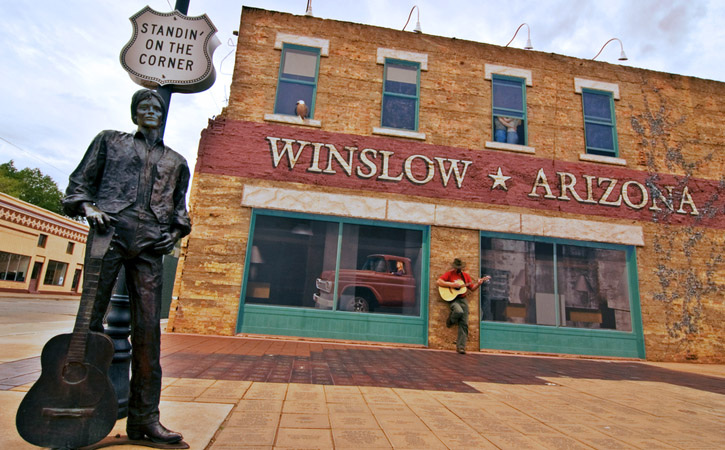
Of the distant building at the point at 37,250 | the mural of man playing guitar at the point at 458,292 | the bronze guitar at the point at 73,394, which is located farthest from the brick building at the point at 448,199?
the distant building at the point at 37,250

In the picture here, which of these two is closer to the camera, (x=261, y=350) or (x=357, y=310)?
(x=261, y=350)

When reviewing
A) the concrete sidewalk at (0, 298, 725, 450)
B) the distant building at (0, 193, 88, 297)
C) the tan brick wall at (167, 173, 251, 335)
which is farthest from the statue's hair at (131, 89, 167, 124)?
the distant building at (0, 193, 88, 297)

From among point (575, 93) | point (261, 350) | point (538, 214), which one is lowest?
point (261, 350)

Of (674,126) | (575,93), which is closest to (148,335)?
(575,93)

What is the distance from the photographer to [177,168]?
2838 mm

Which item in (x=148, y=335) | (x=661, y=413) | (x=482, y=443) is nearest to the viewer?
(x=148, y=335)

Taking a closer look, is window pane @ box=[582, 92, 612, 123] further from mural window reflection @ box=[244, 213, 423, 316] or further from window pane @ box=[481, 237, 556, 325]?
mural window reflection @ box=[244, 213, 423, 316]

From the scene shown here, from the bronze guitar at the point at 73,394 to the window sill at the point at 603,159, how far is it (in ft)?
35.6

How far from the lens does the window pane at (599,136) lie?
10422mm

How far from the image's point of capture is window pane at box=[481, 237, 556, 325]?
9.22 m

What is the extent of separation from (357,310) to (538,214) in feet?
16.4

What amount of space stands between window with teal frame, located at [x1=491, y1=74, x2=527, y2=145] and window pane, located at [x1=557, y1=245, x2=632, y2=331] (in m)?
3.07

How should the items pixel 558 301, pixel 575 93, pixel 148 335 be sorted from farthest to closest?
pixel 575 93 → pixel 558 301 → pixel 148 335

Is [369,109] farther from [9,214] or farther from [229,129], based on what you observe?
[9,214]
